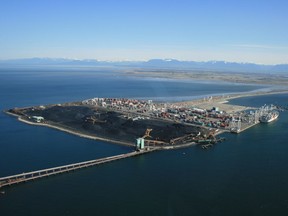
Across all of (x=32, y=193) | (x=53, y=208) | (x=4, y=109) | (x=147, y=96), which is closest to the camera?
(x=53, y=208)

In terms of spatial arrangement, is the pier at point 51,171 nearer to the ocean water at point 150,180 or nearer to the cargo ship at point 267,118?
the ocean water at point 150,180

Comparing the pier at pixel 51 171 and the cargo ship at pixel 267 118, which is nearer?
the pier at pixel 51 171

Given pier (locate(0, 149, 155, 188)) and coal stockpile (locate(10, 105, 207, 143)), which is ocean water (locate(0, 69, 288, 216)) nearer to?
pier (locate(0, 149, 155, 188))

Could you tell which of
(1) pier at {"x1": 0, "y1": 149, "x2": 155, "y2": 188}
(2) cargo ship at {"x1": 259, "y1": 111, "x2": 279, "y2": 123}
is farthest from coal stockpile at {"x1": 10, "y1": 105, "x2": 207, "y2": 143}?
(2) cargo ship at {"x1": 259, "y1": 111, "x2": 279, "y2": 123}

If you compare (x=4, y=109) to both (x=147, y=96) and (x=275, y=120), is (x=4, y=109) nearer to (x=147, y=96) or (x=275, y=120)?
(x=147, y=96)

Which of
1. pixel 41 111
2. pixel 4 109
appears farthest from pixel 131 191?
pixel 4 109

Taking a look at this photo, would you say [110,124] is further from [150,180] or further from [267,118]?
[267,118]

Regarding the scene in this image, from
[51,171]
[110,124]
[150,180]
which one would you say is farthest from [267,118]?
[51,171]

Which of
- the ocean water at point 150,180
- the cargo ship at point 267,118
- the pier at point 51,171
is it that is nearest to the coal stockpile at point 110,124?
the ocean water at point 150,180

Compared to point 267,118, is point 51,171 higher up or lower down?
lower down
